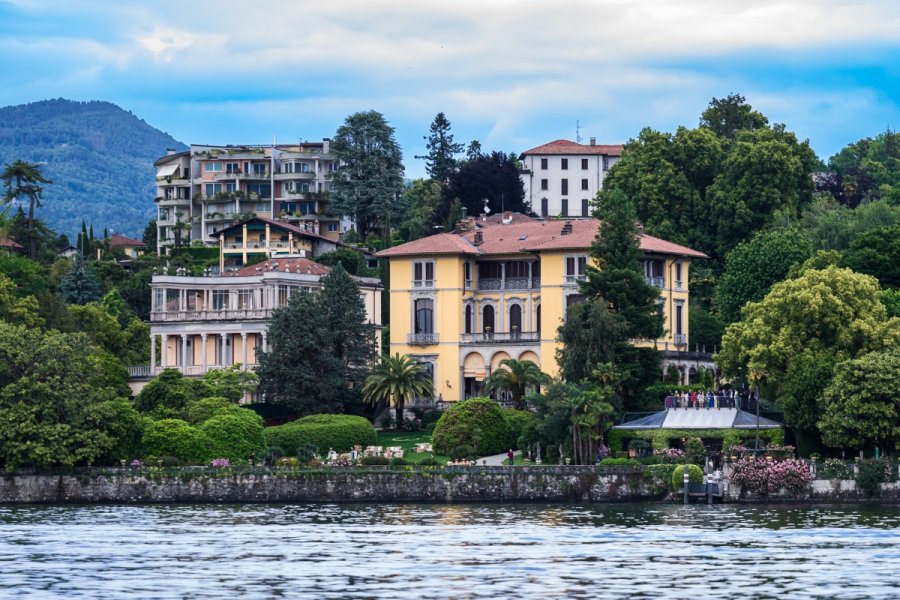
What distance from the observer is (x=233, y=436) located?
275 ft

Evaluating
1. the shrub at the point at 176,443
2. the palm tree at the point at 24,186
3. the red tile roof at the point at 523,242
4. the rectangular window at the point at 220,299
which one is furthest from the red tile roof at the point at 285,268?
the shrub at the point at 176,443

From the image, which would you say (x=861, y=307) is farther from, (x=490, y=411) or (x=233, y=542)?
(x=233, y=542)

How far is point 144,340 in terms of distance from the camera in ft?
375

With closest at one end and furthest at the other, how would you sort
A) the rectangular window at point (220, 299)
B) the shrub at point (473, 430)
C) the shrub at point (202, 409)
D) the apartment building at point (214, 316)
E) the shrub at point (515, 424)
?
the shrub at point (473, 430) < the shrub at point (202, 409) < the shrub at point (515, 424) < the apartment building at point (214, 316) < the rectangular window at point (220, 299)

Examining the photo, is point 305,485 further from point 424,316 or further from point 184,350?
point 184,350

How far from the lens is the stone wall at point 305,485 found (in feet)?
254

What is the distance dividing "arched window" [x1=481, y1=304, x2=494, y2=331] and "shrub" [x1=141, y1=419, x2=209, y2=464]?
2425 cm

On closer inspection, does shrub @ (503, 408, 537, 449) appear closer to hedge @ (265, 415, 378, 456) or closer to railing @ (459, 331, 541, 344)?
hedge @ (265, 415, 378, 456)

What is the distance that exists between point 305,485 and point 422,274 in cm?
2648

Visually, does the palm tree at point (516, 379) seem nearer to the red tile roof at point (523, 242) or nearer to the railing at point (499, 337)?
the railing at point (499, 337)

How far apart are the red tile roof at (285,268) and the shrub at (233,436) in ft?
84.3

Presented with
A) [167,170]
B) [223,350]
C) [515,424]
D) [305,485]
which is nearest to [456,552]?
[305,485]

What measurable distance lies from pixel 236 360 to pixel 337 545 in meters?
48.1

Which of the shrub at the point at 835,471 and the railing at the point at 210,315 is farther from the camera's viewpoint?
the railing at the point at 210,315
